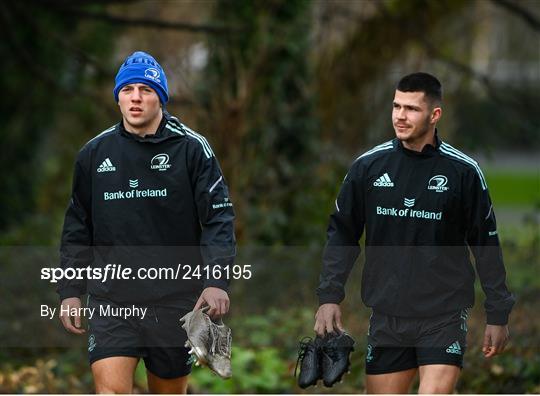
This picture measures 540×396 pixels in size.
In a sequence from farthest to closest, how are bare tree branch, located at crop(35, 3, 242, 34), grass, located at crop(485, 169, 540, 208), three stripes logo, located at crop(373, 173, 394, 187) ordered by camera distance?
grass, located at crop(485, 169, 540, 208)
bare tree branch, located at crop(35, 3, 242, 34)
three stripes logo, located at crop(373, 173, 394, 187)

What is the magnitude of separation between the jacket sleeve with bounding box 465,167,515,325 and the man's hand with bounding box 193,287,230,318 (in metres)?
1.34

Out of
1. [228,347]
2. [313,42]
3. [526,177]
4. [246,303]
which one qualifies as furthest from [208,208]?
[526,177]

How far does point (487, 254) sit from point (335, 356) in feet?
3.27

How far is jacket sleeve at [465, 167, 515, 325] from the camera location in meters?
6.42

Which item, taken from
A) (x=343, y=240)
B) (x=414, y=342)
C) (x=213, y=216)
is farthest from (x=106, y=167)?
(x=414, y=342)

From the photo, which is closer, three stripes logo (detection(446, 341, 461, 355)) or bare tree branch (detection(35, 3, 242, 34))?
three stripes logo (detection(446, 341, 461, 355))

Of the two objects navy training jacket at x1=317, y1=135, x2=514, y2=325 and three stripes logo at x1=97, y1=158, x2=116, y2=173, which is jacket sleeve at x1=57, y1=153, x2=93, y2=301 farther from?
navy training jacket at x1=317, y1=135, x2=514, y2=325

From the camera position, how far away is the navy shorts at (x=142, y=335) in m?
6.54

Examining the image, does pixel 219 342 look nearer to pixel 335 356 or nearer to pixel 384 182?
pixel 335 356

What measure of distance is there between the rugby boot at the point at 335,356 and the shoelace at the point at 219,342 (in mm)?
549

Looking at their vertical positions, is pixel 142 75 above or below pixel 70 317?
above

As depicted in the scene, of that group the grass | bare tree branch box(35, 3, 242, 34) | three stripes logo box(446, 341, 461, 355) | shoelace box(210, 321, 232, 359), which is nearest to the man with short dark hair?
three stripes logo box(446, 341, 461, 355)

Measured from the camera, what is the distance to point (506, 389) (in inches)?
376

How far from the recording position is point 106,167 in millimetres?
6648
